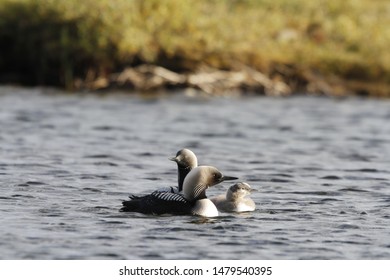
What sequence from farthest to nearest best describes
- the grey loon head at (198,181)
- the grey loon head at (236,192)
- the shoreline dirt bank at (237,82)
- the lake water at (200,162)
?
1. the shoreline dirt bank at (237,82)
2. the grey loon head at (236,192)
3. the grey loon head at (198,181)
4. the lake water at (200,162)

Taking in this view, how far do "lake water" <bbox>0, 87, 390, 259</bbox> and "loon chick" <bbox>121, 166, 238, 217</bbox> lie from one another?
0.13m

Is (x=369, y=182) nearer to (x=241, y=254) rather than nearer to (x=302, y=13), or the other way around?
(x=241, y=254)

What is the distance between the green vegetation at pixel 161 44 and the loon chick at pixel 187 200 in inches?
636

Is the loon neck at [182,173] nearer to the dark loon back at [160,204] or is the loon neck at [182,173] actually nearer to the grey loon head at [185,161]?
the grey loon head at [185,161]

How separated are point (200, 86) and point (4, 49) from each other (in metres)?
5.81

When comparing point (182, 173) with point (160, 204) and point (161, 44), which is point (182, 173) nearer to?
point (160, 204)

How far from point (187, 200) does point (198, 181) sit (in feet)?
0.94

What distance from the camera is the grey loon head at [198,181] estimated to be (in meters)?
14.0

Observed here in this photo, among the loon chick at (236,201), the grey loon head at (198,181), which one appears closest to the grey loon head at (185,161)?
the grey loon head at (198,181)

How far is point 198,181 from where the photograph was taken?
1402 cm

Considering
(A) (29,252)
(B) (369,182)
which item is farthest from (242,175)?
(A) (29,252)

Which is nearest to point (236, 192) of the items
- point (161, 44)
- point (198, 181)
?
point (198, 181)

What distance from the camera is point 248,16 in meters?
33.8

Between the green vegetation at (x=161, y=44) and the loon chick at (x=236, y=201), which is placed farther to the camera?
the green vegetation at (x=161, y=44)
